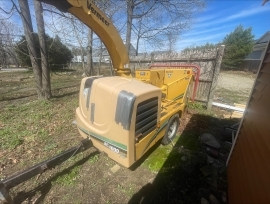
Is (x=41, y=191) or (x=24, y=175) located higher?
(x=24, y=175)

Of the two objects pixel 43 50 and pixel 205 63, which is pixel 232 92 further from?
pixel 43 50

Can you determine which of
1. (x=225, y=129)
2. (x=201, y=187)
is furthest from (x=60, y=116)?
(x=225, y=129)

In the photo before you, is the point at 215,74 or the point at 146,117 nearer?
the point at 146,117

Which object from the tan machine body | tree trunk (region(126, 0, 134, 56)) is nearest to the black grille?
the tan machine body

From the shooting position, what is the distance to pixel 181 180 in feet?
8.76

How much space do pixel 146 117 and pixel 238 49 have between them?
31847 mm

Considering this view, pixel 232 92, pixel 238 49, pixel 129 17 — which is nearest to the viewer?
pixel 232 92

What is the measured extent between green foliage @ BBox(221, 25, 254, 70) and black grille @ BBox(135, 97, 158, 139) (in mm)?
27798

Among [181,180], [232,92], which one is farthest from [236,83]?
[181,180]

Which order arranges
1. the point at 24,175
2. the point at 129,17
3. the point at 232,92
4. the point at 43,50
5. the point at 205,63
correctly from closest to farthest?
1. the point at 24,175
2. the point at 43,50
3. the point at 205,63
4. the point at 232,92
5. the point at 129,17

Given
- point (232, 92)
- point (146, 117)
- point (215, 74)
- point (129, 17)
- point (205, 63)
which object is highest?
point (129, 17)

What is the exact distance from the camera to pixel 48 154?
319 cm

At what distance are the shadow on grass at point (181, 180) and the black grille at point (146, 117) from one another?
1.03 meters

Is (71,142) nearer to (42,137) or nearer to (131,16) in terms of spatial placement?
(42,137)
